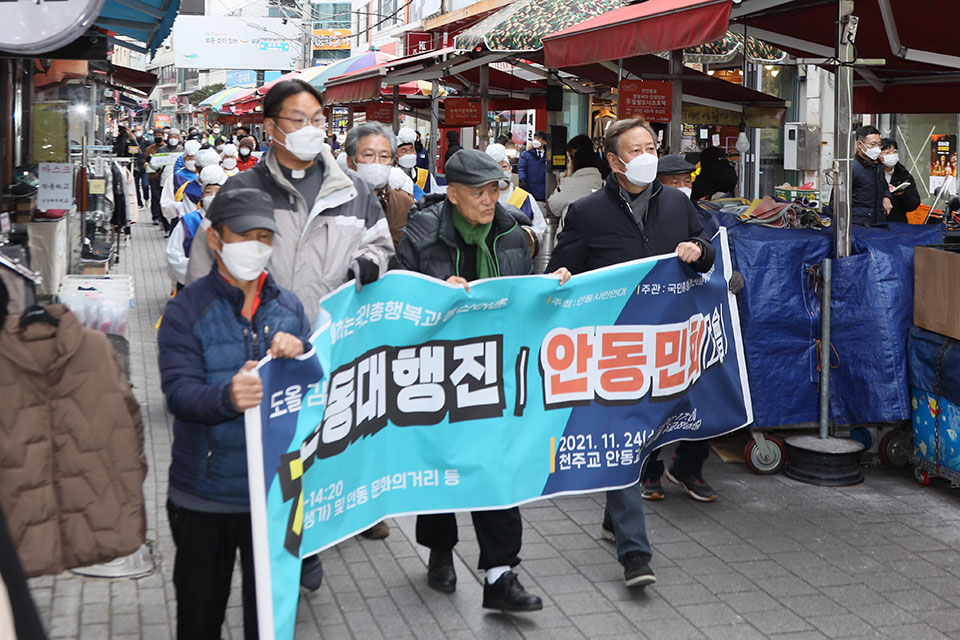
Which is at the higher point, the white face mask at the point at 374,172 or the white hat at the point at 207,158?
the white hat at the point at 207,158

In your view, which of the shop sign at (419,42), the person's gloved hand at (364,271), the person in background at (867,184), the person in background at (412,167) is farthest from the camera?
the shop sign at (419,42)

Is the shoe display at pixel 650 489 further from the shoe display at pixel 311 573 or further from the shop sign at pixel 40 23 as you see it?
the shop sign at pixel 40 23

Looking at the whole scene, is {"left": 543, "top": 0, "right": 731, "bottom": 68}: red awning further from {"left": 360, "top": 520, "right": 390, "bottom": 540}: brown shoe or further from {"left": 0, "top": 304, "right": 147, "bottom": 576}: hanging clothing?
{"left": 0, "top": 304, "right": 147, "bottom": 576}: hanging clothing

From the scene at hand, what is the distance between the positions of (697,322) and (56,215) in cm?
750

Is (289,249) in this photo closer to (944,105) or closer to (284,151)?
(284,151)

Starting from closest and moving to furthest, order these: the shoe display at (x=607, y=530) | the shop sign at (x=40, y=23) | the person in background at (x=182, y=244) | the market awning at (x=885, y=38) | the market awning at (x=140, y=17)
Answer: the shop sign at (x=40, y=23)
the shoe display at (x=607, y=530)
the person in background at (x=182, y=244)
the market awning at (x=885, y=38)
the market awning at (x=140, y=17)

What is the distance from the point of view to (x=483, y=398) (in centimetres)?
497

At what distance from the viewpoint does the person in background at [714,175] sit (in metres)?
11.7

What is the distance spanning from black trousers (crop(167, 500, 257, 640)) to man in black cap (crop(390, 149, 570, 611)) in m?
1.33

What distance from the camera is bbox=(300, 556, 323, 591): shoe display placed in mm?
5156

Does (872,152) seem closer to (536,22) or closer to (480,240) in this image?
(536,22)

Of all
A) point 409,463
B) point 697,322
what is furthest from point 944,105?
point 409,463

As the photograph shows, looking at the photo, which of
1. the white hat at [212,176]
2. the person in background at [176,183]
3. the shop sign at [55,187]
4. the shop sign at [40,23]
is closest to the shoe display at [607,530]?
the shop sign at [40,23]

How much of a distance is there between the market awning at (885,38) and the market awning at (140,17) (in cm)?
468
